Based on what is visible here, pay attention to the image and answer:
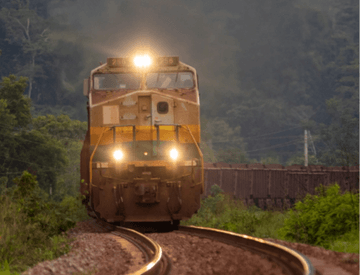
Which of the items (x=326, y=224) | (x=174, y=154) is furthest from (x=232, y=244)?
(x=174, y=154)

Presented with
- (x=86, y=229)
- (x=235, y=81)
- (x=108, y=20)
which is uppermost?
(x=108, y=20)

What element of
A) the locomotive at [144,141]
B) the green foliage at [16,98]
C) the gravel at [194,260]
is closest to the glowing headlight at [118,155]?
the locomotive at [144,141]

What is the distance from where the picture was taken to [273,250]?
23.1ft

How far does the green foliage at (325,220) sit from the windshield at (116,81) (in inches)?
205

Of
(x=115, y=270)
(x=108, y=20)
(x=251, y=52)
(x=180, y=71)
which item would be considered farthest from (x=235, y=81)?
(x=115, y=270)

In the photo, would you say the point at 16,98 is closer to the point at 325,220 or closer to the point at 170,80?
the point at 170,80

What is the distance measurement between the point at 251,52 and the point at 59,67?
46.9 meters

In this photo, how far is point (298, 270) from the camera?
19.6ft

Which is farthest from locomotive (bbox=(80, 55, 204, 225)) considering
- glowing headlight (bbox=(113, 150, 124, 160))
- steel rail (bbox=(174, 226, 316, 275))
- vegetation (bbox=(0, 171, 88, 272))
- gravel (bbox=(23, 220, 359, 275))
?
gravel (bbox=(23, 220, 359, 275))

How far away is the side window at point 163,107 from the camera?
12.2 metres

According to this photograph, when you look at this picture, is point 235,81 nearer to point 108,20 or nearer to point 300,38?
point 300,38

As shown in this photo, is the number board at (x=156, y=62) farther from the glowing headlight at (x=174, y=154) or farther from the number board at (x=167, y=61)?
the glowing headlight at (x=174, y=154)

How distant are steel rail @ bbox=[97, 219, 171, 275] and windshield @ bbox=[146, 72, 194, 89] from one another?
3820 millimetres

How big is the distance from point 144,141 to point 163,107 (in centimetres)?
107
